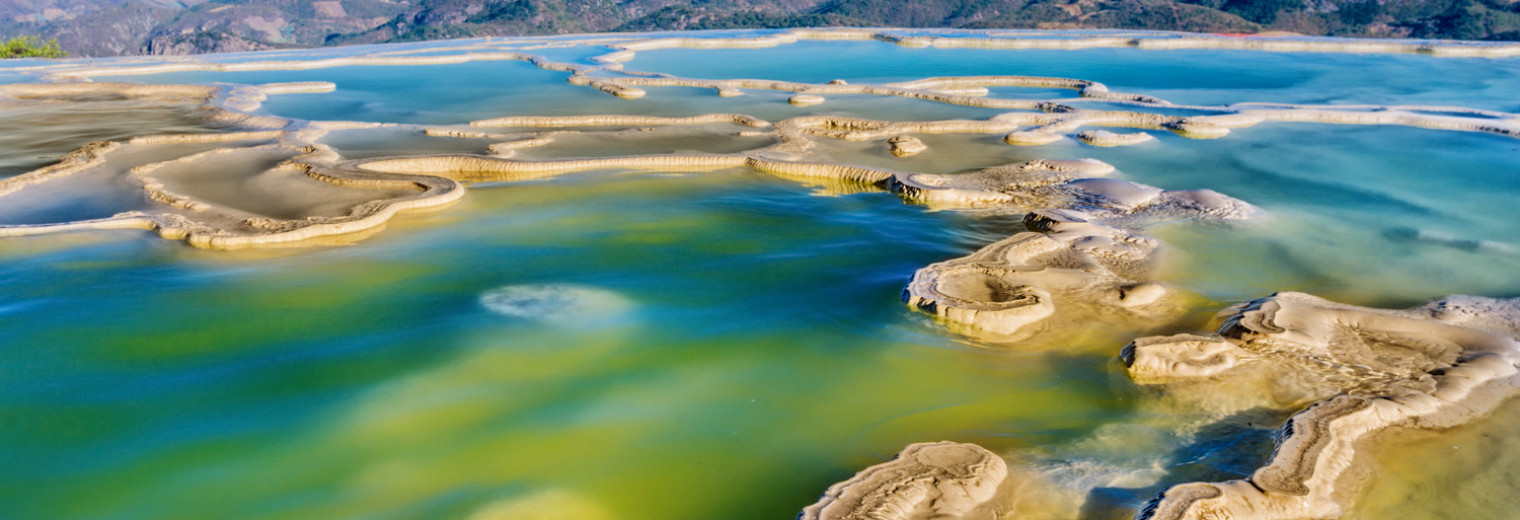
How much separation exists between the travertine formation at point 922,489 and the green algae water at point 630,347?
0.18 metres

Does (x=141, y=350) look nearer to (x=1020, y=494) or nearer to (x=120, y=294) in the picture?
(x=120, y=294)

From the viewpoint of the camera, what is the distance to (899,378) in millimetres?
3805

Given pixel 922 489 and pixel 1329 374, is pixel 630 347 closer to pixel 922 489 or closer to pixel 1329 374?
pixel 922 489

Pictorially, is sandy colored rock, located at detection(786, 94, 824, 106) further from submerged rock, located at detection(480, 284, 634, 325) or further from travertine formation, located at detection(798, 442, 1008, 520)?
travertine formation, located at detection(798, 442, 1008, 520)

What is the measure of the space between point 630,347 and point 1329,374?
10.4ft

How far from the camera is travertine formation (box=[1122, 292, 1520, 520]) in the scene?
9.10 feet

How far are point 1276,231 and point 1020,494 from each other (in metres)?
4.12

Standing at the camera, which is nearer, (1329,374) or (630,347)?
(1329,374)

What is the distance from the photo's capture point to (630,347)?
4141mm

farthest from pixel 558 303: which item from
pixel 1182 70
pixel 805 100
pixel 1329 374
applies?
pixel 1182 70

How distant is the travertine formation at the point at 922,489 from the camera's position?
2734mm

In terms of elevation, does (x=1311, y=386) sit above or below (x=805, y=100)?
below

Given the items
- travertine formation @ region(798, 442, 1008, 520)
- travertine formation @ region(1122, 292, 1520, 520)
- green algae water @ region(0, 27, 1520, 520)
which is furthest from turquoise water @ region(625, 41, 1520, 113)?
travertine formation @ region(798, 442, 1008, 520)

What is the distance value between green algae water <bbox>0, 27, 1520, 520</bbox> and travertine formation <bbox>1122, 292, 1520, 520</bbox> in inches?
6.0
